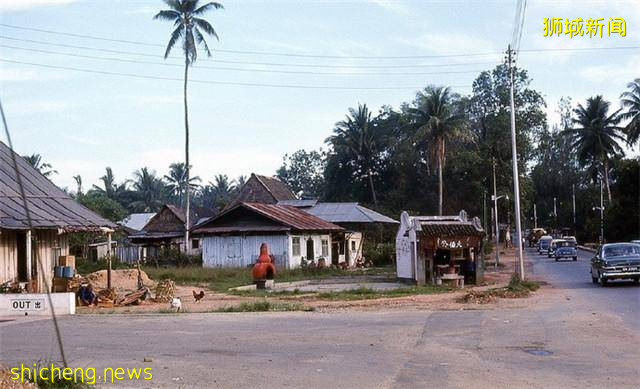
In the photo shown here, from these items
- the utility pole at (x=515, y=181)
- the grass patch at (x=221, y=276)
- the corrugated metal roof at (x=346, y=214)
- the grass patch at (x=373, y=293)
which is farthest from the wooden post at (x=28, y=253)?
the corrugated metal roof at (x=346, y=214)

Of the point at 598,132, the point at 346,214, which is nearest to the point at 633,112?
the point at 598,132

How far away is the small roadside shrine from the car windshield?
16.5 feet

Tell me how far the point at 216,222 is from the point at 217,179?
7809 centimetres

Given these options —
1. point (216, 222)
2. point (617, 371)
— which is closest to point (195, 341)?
point (617, 371)

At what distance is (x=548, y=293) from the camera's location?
27656mm

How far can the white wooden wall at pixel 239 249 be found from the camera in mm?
47750

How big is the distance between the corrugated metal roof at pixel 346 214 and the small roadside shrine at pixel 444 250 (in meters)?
27.7

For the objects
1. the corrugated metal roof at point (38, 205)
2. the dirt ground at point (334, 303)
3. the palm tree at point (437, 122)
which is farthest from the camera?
the palm tree at point (437, 122)

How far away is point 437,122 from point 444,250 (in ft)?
108

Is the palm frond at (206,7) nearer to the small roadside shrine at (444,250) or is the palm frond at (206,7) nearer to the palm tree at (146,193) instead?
the small roadside shrine at (444,250)

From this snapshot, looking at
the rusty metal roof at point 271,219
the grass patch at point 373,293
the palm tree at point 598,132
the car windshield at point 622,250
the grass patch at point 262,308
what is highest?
the palm tree at point 598,132

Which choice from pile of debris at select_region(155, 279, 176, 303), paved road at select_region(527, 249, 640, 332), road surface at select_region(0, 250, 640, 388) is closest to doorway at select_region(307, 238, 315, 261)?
paved road at select_region(527, 249, 640, 332)

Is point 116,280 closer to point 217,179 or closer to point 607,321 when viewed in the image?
point 607,321

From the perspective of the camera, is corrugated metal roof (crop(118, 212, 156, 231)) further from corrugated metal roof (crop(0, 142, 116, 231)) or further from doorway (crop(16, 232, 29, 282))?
doorway (crop(16, 232, 29, 282))
